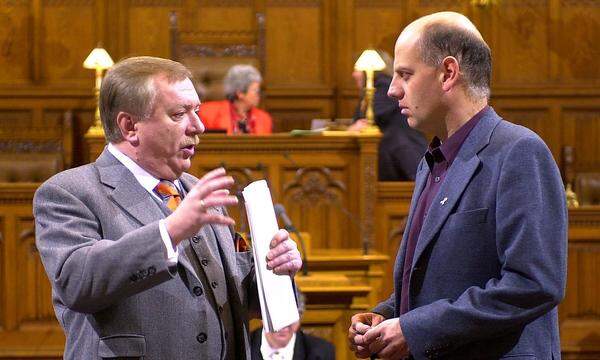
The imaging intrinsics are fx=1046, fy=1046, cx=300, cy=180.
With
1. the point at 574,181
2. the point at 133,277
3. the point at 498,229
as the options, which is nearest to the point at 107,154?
the point at 133,277

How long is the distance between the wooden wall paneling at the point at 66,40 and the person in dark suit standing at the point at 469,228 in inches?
301

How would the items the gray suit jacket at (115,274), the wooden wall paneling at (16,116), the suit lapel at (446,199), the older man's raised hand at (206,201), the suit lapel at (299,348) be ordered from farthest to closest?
the wooden wall paneling at (16,116) → the suit lapel at (299,348) → the suit lapel at (446,199) → the gray suit jacket at (115,274) → the older man's raised hand at (206,201)

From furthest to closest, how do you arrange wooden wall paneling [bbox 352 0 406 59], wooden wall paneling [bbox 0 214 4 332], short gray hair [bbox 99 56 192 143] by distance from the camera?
wooden wall paneling [bbox 352 0 406 59] → wooden wall paneling [bbox 0 214 4 332] → short gray hair [bbox 99 56 192 143]

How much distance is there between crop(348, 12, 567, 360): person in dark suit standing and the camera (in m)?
2.21

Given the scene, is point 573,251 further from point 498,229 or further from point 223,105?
point 498,229

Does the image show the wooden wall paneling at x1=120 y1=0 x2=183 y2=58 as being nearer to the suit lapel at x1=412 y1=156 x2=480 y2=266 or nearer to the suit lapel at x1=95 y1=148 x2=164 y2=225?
the suit lapel at x1=95 y1=148 x2=164 y2=225

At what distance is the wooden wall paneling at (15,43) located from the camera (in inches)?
384

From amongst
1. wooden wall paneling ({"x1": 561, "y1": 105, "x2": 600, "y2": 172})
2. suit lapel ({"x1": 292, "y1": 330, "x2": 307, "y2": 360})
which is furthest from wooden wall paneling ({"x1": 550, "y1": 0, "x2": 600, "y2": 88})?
suit lapel ({"x1": 292, "y1": 330, "x2": 307, "y2": 360})

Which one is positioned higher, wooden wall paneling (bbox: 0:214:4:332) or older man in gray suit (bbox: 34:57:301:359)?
older man in gray suit (bbox: 34:57:301:359)

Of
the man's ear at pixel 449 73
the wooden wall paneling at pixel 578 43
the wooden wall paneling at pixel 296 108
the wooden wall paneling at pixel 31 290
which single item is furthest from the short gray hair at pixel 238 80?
the man's ear at pixel 449 73

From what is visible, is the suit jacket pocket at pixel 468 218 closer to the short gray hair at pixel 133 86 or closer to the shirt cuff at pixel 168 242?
the shirt cuff at pixel 168 242

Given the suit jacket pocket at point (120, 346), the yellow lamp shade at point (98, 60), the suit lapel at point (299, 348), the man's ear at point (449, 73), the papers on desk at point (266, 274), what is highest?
the yellow lamp shade at point (98, 60)

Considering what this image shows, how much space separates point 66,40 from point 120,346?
7875 mm

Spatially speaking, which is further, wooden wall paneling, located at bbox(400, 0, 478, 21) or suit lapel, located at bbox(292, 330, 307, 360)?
wooden wall paneling, located at bbox(400, 0, 478, 21)
